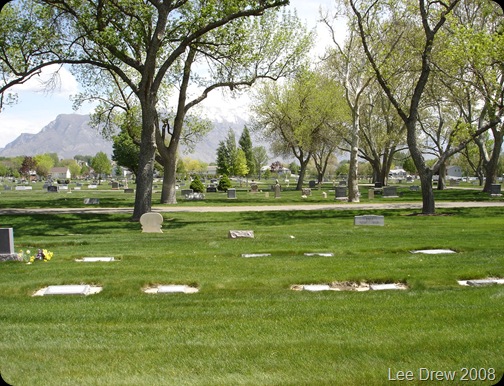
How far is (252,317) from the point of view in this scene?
737 centimetres

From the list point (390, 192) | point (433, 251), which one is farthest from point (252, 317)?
point (390, 192)

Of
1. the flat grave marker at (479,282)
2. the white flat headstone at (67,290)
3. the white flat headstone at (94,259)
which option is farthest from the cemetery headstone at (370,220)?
the white flat headstone at (67,290)

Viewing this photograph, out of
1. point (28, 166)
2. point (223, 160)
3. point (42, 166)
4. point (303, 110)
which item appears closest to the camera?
point (303, 110)

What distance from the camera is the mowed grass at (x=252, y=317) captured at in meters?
5.45

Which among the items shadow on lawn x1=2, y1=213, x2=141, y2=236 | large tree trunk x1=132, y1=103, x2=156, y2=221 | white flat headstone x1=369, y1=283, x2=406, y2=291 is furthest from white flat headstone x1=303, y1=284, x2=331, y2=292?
large tree trunk x1=132, y1=103, x2=156, y2=221

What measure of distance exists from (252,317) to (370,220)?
41.4 ft

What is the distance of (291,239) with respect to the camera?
51.9ft

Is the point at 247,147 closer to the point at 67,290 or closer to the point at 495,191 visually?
the point at 495,191

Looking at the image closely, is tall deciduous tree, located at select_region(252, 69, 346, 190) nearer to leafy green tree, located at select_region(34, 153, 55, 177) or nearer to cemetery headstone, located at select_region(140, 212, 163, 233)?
cemetery headstone, located at select_region(140, 212, 163, 233)

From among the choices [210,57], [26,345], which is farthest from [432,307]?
[210,57]

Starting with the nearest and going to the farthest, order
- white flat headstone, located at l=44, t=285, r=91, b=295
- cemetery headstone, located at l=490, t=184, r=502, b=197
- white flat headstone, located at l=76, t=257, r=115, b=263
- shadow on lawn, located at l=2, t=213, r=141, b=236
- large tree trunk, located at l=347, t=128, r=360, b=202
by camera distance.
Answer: white flat headstone, located at l=44, t=285, r=91, b=295, white flat headstone, located at l=76, t=257, r=115, b=263, shadow on lawn, located at l=2, t=213, r=141, b=236, large tree trunk, located at l=347, t=128, r=360, b=202, cemetery headstone, located at l=490, t=184, r=502, b=197

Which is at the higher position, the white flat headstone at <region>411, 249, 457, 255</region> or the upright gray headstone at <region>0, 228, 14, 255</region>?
the upright gray headstone at <region>0, 228, 14, 255</region>

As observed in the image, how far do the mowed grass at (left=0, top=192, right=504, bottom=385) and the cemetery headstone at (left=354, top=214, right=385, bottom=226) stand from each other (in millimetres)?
4410

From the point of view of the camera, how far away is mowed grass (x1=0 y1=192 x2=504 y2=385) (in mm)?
5445
